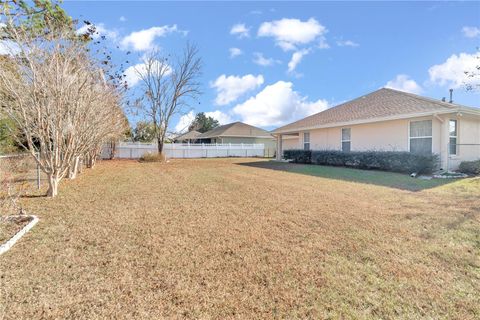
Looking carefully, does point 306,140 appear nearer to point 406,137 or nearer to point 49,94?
→ point 406,137

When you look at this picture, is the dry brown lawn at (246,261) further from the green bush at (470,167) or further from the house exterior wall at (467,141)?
the house exterior wall at (467,141)

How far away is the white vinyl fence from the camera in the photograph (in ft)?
83.3

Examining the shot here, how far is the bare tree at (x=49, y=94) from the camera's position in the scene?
6.16 m

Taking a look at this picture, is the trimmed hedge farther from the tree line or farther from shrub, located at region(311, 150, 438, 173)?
the tree line

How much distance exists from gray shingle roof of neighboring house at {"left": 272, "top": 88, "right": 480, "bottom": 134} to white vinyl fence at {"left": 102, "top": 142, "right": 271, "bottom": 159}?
10.4 meters

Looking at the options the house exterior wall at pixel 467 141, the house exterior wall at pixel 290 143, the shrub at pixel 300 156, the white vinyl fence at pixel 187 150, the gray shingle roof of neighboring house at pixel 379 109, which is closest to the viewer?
the gray shingle roof of neighboring house at pixel 379 109

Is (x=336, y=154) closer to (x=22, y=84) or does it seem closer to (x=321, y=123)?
(x=321, y=123)

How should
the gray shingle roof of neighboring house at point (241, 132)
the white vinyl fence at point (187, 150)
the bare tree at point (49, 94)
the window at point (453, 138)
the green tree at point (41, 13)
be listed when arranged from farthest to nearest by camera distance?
1. the gray shingle roof of neighboring house at point (241, 132)
2. the white vinyl fence at point (187, 150)
3. the window at point (453, 138)
4. the green tree at point (41, 13)
5. the bare tree at point (49, 94)

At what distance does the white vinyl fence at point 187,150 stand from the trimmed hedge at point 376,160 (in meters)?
13.6

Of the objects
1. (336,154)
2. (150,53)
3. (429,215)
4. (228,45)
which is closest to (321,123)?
(336,154)

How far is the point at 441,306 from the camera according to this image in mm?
2506

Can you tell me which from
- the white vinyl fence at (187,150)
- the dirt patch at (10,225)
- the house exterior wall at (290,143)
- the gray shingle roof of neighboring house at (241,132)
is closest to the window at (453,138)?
the house exterior wall at (290,143)

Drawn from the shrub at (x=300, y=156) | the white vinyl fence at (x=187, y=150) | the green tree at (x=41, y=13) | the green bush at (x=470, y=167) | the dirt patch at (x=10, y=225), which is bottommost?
the dirt patch at (x=10, y=225)

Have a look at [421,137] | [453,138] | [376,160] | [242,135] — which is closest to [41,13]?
[376,160]
